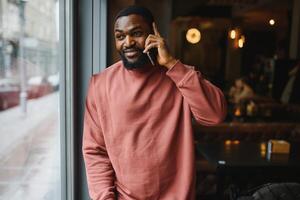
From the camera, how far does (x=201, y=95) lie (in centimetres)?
107

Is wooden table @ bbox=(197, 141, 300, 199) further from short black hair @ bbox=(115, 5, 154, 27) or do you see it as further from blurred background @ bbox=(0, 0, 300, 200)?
short black hair @ bbox=(115, 5, 154, 27)

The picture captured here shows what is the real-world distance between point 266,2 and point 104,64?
206 inches

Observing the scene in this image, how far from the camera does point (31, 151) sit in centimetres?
157

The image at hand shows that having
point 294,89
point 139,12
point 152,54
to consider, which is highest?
point 139,12

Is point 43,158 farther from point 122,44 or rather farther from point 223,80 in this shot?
point 223,80

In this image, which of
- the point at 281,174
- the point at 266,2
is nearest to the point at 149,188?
the point at 281,174

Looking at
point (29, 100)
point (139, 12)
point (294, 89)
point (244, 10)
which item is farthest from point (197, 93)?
point (244, 10)

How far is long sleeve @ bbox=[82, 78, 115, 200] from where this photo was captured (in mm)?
1234

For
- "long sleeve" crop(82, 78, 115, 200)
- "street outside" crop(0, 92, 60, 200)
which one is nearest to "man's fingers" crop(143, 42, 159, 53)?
"long sleeve" crop(82, 78, 115, 200)

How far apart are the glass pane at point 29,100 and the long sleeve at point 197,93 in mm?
566

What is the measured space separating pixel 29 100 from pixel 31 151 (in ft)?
0.80

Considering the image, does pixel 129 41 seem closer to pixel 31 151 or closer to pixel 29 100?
pixel 29 100

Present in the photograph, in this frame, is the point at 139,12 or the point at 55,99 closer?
the point at 139,12

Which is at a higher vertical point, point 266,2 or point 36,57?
point 266,2
